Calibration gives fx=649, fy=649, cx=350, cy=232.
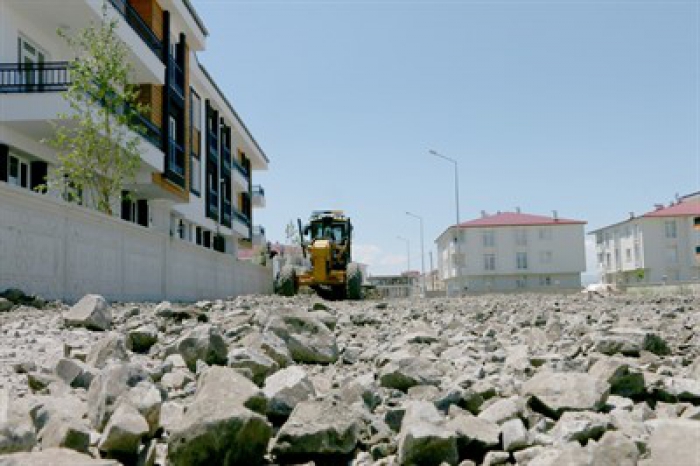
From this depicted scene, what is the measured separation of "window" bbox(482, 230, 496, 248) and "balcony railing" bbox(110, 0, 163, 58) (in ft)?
184

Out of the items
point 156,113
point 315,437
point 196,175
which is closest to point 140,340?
point 315,437

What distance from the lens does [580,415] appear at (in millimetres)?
3354

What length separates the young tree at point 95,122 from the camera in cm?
1667

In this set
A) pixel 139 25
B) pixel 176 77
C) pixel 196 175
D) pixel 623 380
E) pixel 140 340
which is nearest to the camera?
pixel 623 380

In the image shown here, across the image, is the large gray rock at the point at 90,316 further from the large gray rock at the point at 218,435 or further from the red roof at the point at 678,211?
the red roof at the point at 678,211

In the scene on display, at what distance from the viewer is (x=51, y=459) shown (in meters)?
2.64

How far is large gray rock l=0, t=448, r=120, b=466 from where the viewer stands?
2590 mm

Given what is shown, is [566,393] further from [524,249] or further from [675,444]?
[524,249]

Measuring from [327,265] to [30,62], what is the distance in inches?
456

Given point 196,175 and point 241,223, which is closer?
point 196,175

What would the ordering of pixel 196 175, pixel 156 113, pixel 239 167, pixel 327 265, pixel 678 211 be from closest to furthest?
1. pixel 327 265
2. pixel 156 113
3. pixel 196 175
4. pixel 239 167
5. pixel 678 211

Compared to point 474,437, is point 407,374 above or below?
above

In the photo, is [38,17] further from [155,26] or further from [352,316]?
[352,316]

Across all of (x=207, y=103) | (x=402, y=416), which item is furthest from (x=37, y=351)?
(x=207, y=103)
